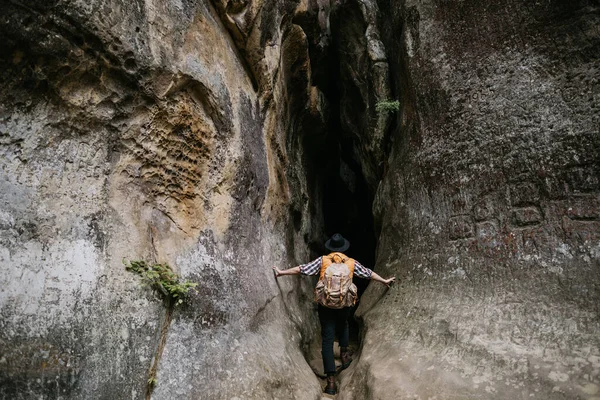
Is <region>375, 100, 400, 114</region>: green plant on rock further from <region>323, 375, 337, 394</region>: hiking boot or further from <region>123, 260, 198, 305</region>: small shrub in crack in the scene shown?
<region>123, 260, 198, 305</region>: small shrub in crack

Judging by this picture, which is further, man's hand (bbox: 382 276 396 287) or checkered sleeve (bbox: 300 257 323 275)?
man's hand (bbox: 382 276 396 287)

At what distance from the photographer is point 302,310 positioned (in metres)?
7.20

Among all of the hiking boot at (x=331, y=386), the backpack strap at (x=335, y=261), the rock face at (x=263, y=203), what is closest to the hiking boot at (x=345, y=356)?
the rock face at (x=263, y=203)

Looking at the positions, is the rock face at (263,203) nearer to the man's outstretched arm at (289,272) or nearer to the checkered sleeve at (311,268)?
the man's outstretched arm at (289,272)

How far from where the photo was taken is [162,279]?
423cm

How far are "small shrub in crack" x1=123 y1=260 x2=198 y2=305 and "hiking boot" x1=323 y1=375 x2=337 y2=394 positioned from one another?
237cm

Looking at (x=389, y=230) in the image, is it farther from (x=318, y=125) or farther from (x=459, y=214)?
(x=318, y=125)

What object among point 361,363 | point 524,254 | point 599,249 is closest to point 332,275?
point 361,363

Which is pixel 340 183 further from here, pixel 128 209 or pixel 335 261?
pixel 128 209

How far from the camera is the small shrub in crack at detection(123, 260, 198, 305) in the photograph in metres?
4.14

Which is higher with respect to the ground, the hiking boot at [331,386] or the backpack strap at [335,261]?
the backpack strap at [335,261]

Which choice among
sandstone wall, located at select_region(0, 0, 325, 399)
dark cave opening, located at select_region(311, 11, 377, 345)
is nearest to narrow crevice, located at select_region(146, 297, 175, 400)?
sandstone wall, located at select_region(0, 0, 325, 399)

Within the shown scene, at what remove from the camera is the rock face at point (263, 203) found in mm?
3770

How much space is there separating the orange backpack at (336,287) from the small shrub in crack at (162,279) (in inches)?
72.0
